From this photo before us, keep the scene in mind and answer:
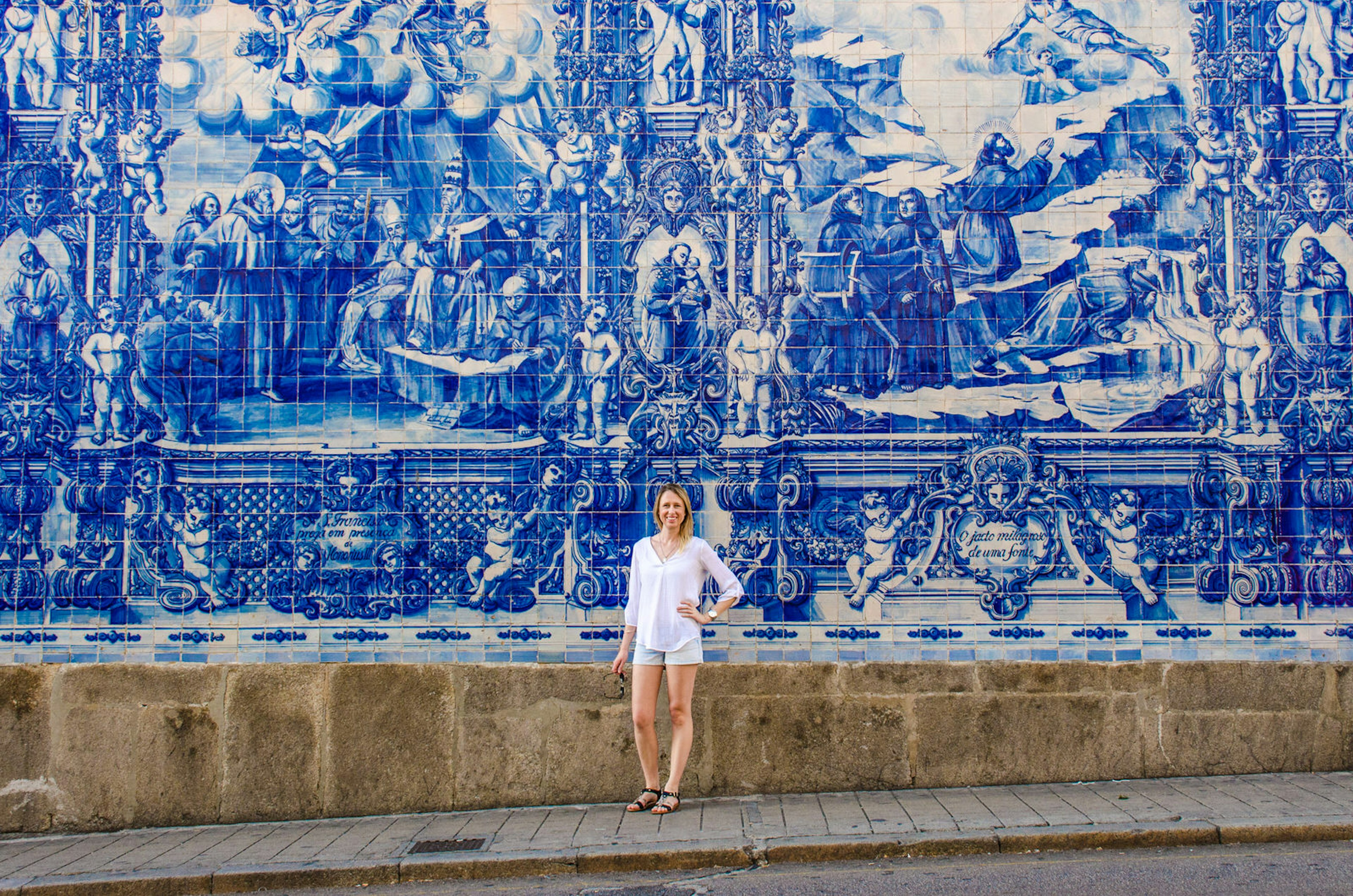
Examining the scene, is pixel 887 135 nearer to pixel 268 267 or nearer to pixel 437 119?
pixel 437 119

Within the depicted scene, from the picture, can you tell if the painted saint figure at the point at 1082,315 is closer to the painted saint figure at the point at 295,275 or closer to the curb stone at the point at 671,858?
the curb stone at the point at 671,858

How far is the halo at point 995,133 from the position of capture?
6.13 metres

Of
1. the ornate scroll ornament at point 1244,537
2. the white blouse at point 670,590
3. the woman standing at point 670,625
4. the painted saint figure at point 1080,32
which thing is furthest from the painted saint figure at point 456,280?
the ornate scroll ornament at point 1244,537

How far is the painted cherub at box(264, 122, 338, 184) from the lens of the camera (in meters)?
6.12

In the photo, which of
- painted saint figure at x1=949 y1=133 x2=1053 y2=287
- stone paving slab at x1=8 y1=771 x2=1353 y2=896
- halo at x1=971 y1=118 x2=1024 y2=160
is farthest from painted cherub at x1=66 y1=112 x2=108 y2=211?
halo at x1=971 y1=118 x2=1024 y2=160

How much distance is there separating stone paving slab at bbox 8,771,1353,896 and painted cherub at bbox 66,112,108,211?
3.80 metres

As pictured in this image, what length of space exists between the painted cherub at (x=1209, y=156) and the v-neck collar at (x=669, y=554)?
376 cm

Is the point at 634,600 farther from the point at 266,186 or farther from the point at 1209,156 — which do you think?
the point at 1209,156

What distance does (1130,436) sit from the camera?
19.7ft

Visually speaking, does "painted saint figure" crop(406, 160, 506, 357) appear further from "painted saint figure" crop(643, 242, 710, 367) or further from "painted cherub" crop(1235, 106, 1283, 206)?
"painted cherub" crop(1235, 106, 1283, 206)

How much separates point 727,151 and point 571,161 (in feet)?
3.14

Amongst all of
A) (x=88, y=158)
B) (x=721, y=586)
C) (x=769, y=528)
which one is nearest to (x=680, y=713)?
(x=721, y=586)

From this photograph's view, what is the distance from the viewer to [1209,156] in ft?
20.1

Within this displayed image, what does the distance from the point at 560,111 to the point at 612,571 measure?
9.31 feet
